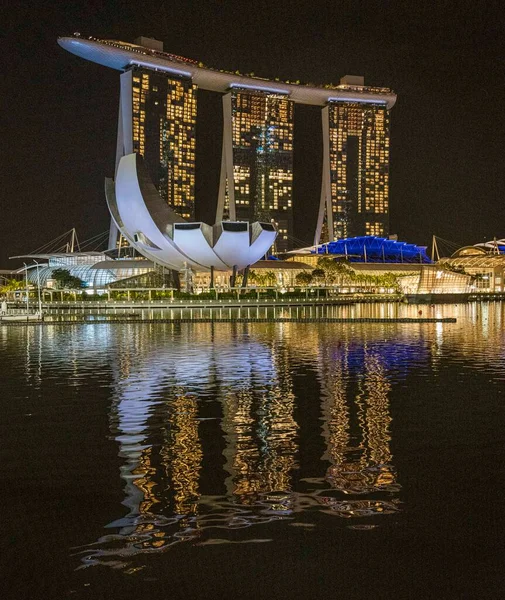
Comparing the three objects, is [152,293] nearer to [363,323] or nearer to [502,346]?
[363,323]

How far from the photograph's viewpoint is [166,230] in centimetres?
5666

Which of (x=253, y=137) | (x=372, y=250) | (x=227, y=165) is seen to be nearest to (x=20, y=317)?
(x=227, y=165)

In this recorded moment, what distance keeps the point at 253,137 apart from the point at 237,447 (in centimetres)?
10950

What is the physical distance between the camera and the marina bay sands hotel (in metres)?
100

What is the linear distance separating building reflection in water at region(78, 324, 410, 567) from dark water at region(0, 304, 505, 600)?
1.1 inches

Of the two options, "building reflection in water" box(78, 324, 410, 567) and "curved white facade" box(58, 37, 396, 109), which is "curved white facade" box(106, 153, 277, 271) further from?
"curved white facade" box(58, 37, 396, 109)

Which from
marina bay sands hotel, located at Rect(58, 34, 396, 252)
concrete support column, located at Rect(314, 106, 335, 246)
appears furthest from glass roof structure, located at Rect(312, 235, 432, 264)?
marina bay sands hotel, located at Rect(58, 34, 396, 252)

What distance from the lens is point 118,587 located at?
489cm

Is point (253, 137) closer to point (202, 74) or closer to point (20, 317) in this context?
point (202, 74)

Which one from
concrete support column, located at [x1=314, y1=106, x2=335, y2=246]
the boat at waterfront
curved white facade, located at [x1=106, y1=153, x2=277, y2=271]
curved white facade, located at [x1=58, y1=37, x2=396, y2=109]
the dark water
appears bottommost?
the dark water

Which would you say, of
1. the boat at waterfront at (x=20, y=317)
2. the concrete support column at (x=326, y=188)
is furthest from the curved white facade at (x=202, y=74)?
the boat at waterfront at (x=20, y=317)

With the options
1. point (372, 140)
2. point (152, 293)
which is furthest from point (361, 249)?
point (152, 293)

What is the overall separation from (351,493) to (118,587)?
8.60ft

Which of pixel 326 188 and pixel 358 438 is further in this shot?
pixel 326 188
